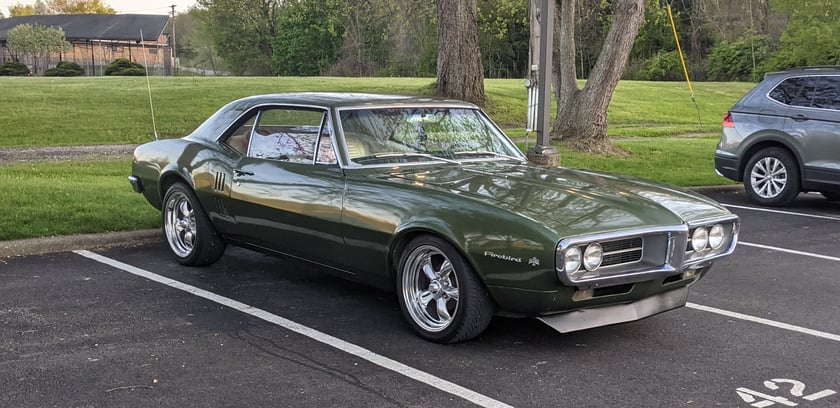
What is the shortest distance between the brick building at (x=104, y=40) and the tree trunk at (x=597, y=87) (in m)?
54.1

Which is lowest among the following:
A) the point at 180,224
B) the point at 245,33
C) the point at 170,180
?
the point at 180,224

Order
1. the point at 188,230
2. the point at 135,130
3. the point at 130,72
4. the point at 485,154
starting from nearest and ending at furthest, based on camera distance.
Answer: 1. the point at 485,154
2. the point at 188,230
3. the point at 135,130
4. the point at 130,72

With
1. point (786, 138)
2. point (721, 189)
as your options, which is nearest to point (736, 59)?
point (721, 189)

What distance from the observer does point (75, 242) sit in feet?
24.1

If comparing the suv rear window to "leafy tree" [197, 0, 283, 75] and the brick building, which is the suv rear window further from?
"leafy tree" [197, 0, 283, 75]

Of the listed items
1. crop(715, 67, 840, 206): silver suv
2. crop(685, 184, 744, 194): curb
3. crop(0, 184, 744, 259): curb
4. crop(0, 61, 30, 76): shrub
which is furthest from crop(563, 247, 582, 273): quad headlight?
crop(0, 61, 30, 76): shrub

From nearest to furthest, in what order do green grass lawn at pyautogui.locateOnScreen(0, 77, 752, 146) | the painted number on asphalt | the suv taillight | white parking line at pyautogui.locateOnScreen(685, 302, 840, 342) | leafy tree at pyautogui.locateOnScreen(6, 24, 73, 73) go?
the painted number on asphalt → white parking line at pyautogui.locateOnScreen(685, 302, 840, 342) → the suv taillight → green grass lawn at pyautogui.locateOnScreen(0, 77, 752, 146) → leafy tree at pyautogui.locateOnScreen(6, 24, 73, 73)

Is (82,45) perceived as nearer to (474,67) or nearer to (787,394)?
(474,67)

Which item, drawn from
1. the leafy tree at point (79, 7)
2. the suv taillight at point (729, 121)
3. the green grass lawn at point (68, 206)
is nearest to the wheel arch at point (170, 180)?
the green grass lawn at point (68, 206)

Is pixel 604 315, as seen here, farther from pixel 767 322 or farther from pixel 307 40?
pixel 307 40

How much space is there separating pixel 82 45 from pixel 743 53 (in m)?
53.1

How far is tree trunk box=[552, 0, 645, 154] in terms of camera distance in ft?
45.6

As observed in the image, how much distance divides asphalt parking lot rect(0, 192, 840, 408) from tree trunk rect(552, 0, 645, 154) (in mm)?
7985

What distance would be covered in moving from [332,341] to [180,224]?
2544mm
